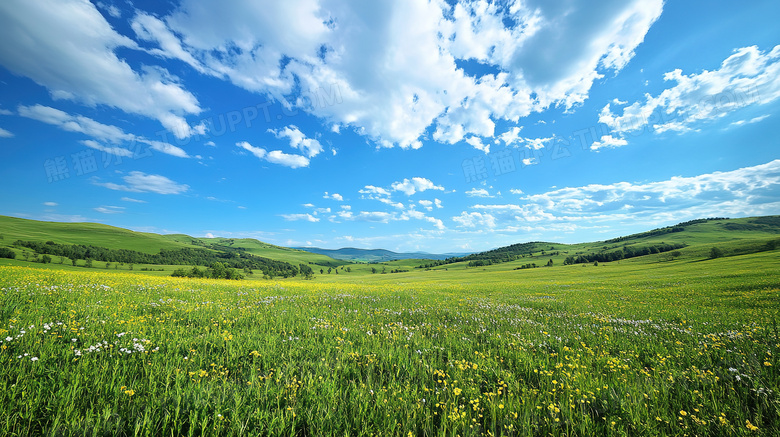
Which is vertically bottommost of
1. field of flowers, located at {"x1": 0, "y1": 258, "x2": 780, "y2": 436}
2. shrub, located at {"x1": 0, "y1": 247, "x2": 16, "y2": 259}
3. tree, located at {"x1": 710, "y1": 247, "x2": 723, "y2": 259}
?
tree, located at {"x1": 710, "y1": 247, "x2": 723, "y2": 259}

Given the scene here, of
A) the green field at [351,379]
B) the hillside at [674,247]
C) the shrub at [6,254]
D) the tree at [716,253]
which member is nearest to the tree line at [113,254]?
the shrub at [6,254]

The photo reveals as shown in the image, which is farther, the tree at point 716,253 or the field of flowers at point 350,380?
the tree at point 716,253

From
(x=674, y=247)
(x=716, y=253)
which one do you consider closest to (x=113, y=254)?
(x=716, y=253)

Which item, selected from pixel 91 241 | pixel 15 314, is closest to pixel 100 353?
pixel 15 314

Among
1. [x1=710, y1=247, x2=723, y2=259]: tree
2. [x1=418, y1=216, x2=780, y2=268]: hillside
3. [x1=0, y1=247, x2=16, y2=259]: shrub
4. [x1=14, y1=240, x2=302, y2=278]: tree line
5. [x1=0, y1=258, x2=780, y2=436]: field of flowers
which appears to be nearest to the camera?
[x1=0, y1=258, x2=780, y2=436]: field of flowers

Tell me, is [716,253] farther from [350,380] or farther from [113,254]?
[113,254]

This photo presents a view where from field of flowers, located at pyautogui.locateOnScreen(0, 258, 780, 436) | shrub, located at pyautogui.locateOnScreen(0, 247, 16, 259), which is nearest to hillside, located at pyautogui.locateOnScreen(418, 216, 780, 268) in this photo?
field of flowers, located at pyautogui.locateOnScreen(0, 258, 780, 436)

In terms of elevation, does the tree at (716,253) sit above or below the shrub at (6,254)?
below

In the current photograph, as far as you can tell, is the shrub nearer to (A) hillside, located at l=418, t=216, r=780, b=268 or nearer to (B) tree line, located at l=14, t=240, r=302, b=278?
(B) tree line, located at l=14, t=240, r=302, b=278

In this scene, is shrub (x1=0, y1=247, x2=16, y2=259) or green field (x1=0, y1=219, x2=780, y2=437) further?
shrub (x1=0, y1=247, x2=16, y2=259)

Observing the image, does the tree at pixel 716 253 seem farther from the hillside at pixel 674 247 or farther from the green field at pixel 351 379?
the green field at pixel 351 379

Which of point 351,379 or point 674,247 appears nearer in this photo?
point 351,379

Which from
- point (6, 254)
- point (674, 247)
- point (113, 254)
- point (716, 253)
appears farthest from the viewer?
point (674, 247)

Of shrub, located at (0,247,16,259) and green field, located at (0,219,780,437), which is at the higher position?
shrub, located at (0,247,16,259)
